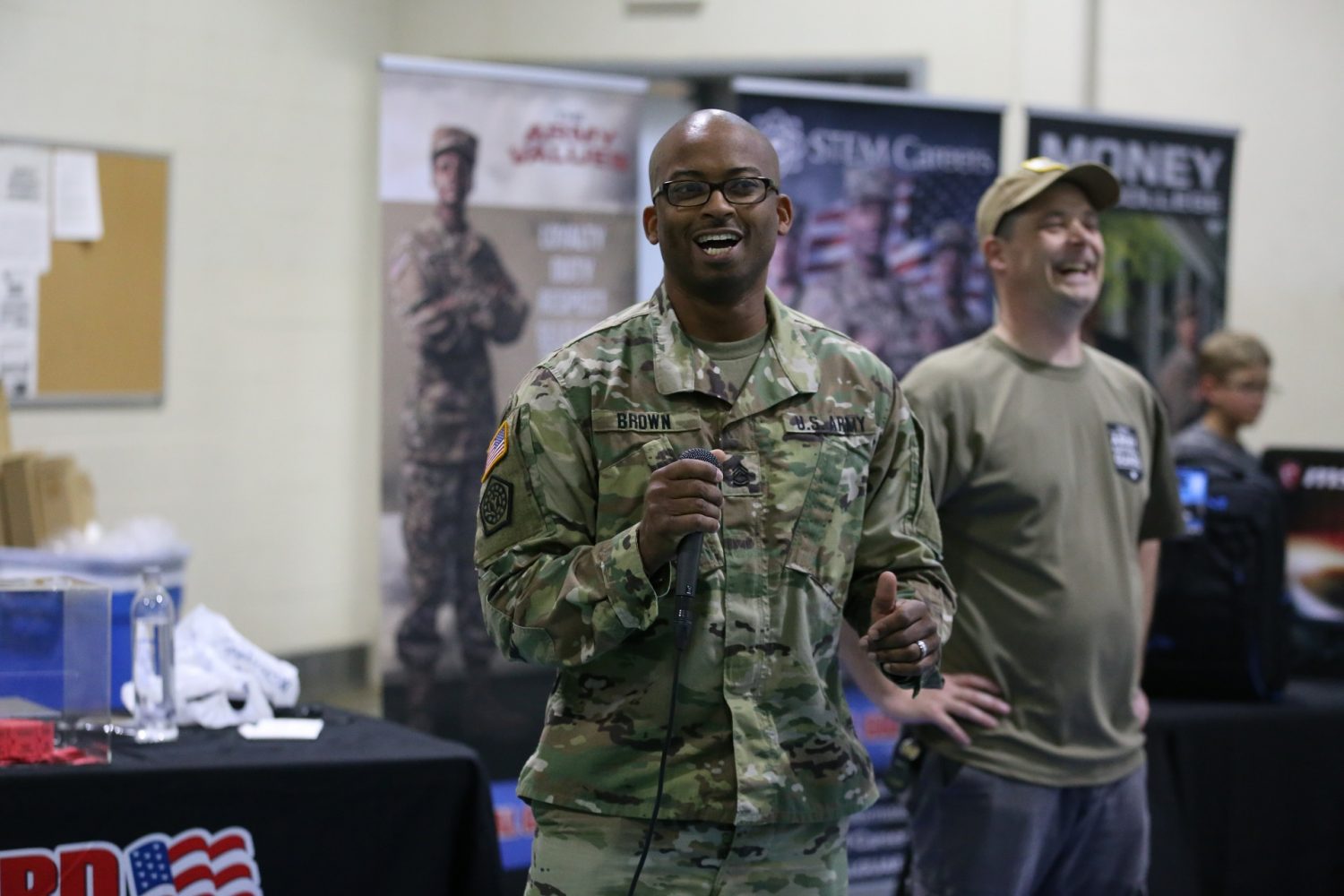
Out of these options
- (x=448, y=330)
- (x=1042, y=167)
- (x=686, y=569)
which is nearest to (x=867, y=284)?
(x=448, y=330)

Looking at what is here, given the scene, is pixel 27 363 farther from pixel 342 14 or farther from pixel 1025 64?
pixel 1025 64

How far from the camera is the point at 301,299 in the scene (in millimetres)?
5641

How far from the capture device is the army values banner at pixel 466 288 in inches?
158

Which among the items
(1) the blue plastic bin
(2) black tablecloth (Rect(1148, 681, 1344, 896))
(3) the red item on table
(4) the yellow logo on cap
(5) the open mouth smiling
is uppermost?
(4) the yellow logo on cap

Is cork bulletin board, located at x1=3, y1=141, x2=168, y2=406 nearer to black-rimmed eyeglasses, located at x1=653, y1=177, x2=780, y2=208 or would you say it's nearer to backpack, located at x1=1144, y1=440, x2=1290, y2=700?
backpack, located at x1=1144, y1=440, x2=1290, y2=700

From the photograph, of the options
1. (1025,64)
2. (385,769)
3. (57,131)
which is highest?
(1025,64)

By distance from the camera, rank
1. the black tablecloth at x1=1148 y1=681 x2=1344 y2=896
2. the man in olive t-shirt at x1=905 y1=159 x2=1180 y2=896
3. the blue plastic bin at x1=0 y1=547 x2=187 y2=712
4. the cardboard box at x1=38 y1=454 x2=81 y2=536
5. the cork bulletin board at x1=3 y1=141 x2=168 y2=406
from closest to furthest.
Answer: the man in olive t-shirt at x1=905 y1=159 x2=1180 y2=896
the blue plastic bin at x1=0 y1=547 x2=187 y2=712
the black tablecloth at x1=1148 y1=681 x2=1344 y2=896
the cardboard box at x1=38 y1=454 x2=81 y2=536
the cork bulletin board at x1=3 y1=141 x2=168 y2=406

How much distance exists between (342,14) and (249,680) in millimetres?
3791

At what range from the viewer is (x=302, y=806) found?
230 cm

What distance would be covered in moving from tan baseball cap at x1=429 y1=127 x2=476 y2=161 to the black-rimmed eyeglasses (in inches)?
102

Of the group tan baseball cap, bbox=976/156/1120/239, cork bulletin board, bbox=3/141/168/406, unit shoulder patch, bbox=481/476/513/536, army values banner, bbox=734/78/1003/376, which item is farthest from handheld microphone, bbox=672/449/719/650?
cork bulletin board, bbox=3/141/168/406

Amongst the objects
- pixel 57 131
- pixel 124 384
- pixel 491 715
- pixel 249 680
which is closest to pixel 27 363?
pixel 124 384

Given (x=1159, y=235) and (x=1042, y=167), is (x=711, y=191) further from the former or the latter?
(x=1159, y=235)

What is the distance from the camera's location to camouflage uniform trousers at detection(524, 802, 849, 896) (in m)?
1.54
